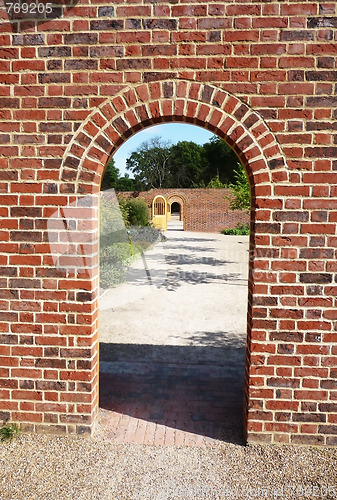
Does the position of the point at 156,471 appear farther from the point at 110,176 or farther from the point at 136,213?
the point at 110,176

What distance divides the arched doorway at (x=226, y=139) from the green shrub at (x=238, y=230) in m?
22.0

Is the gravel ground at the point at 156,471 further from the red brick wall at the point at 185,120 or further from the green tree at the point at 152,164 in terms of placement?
→ the green tree at the point at 152,164

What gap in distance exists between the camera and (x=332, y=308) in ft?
9.00

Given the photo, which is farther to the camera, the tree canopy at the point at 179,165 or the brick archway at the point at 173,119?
the tree canopy at the point at 179,165

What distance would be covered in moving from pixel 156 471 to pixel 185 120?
266 centimetres

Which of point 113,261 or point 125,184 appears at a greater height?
point 125,184

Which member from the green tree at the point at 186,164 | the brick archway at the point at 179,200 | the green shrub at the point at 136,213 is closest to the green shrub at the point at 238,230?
the brick archway at the point at 179,200

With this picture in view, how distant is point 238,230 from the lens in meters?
24.8

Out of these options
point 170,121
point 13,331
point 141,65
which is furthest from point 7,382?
point 141,65

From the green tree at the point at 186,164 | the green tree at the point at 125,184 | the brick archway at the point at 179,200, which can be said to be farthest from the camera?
the green tree at the point at 186,164

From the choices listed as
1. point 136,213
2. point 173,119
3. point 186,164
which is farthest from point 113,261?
point 186,164

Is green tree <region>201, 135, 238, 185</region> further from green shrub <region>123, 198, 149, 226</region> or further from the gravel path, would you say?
the gravel path

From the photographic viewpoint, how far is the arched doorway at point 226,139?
8.78 feet

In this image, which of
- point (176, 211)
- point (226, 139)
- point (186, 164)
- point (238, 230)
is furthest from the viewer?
point (186, 164)
